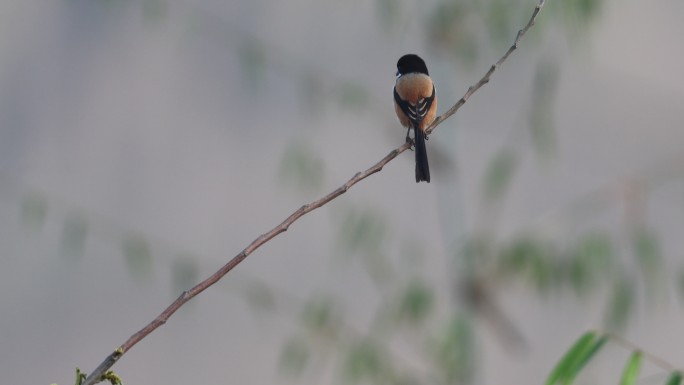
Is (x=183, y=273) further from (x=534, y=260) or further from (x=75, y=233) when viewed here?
(x=534, y=260)

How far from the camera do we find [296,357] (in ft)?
9.03

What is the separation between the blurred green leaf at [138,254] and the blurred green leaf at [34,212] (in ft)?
0.76

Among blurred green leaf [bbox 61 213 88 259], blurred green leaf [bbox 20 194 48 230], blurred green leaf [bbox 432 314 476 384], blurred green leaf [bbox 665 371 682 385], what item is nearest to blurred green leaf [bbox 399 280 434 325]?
blurred green leaf [bbox 432 314 476 384]

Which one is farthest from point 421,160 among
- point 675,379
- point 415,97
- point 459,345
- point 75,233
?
point 75,233

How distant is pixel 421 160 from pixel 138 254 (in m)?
1.20

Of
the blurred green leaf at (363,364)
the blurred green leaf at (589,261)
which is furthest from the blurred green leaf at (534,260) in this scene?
the blurred green leaf at (363,364)

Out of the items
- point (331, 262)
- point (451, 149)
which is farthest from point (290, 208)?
point (451, 149)

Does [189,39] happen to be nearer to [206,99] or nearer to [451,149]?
[206,99]

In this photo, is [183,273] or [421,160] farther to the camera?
[183,273]

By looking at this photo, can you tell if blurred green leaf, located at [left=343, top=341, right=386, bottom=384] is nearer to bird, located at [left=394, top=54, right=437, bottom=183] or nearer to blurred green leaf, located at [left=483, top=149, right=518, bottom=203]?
blurred green leaf, located at [left=483, top=149, right=518, bottom=203]

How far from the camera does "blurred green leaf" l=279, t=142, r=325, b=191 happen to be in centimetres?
261

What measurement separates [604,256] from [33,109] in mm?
1759

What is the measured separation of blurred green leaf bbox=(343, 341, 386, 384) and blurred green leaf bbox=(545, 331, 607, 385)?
132 centimetres

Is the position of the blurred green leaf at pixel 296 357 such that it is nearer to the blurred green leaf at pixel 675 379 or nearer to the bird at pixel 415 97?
the bird at pixel 415 97
